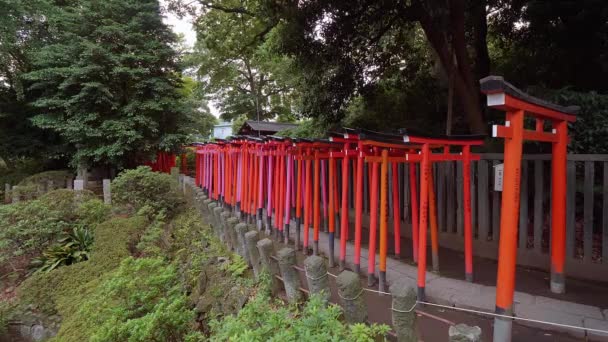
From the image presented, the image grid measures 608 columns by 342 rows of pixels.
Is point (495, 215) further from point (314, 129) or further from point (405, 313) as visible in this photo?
point (314, 129)

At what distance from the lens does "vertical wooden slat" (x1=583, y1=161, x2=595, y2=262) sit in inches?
169

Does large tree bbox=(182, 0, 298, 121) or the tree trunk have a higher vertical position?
large tree bbox=(182, 0, 298, 121)

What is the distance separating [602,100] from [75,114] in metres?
15.6

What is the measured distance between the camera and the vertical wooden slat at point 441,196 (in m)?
6.06

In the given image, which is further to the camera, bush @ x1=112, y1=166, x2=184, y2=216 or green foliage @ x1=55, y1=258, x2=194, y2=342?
bush @ x1=112, y1=166, x2=184, y2=216

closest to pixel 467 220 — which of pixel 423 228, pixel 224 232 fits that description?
pixel 423 228

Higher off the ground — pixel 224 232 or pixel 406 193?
pixel 406 193

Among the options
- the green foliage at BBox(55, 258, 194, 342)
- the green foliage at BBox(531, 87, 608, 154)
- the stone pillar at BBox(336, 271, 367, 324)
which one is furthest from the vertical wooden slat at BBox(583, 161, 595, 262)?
the green foliage at BBox(55, 258, 194, 342)

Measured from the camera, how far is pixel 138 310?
4688mm

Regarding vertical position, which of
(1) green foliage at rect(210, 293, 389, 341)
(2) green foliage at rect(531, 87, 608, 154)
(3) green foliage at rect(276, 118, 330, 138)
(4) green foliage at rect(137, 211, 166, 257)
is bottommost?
(4) green foliage at rect(137, 211, 166, 257)

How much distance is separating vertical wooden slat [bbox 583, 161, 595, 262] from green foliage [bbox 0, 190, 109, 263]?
10.0m

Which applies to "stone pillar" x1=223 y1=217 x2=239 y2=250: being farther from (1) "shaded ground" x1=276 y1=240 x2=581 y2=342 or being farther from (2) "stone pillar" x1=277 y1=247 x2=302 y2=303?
(2) "stone pillar" x1=277 y1=247 x2=302 y2=303

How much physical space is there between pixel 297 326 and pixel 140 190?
27.3 ft

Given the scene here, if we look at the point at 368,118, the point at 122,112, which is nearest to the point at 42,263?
the point at 122,112
